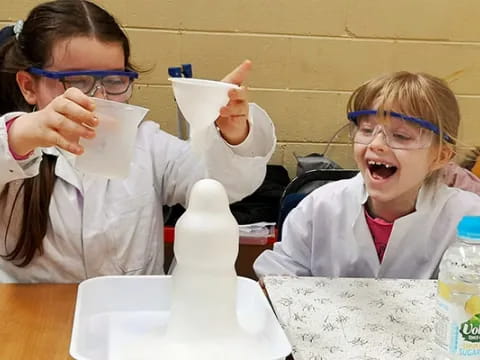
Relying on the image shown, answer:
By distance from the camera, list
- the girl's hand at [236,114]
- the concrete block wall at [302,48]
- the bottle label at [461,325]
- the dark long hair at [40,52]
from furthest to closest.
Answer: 1. the concrete block wall at [302,48]
2. the dark long hair at [40,52]
3. the girl's hand at [236,114]
4. the bottle label at [461,325]

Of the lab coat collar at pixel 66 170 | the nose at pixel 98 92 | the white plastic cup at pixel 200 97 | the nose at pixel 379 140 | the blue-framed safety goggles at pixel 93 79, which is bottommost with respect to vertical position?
the lab coat collar at pixel 66 170

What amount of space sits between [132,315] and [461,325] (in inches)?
19.3

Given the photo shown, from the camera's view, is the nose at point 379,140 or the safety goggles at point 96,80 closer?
the safety goggles at point 96,80

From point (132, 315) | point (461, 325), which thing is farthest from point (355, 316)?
point (132, 315)

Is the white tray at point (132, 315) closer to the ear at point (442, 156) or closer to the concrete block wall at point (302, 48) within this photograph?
the ear at point (442, 156)

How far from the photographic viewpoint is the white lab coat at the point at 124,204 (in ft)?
4.29

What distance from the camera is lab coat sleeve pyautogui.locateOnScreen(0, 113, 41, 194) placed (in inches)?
45.2

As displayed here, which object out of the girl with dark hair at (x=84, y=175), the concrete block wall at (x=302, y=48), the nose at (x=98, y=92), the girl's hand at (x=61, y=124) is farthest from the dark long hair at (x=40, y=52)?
the concrete block wall at (x=302, y=48)

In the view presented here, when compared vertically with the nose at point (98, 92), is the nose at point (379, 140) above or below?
below

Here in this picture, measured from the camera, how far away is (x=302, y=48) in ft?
8.27

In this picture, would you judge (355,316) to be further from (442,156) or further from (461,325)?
(442,156)

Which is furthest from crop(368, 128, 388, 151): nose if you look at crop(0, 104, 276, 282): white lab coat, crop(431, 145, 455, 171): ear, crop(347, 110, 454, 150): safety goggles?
crop(0, 104, 276, 282): white lab coat

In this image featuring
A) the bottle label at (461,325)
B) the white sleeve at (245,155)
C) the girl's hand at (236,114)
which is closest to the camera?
the bottle label at (461,325)

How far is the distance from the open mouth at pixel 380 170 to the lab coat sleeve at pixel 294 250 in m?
0.18
